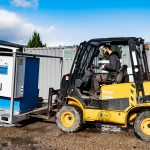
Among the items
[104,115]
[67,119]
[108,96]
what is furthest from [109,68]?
[67,119]

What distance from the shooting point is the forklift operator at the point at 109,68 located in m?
7.94

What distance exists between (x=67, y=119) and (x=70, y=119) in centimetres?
8

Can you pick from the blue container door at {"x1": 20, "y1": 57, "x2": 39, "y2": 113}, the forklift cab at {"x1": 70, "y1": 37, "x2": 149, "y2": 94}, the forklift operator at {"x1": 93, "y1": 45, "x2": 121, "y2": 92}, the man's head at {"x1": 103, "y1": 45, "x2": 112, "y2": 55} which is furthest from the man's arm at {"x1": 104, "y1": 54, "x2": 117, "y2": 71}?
the blue container door at {"x1": 20, "y1": 57, "x2": 39, "y2": 113}

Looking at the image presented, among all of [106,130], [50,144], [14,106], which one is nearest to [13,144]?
[50,144]

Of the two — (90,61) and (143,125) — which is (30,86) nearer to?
(90,61)

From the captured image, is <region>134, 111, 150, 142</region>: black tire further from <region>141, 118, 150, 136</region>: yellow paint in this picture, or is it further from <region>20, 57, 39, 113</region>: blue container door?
<region>20, 57, 39, 113</region>: blue container door

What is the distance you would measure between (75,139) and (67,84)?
152 centimetres

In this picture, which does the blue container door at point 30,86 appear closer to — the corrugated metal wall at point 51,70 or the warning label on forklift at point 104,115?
the warning label on forklift at point 104,115

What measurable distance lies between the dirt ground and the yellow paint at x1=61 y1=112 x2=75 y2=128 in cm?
26

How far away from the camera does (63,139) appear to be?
300 inches

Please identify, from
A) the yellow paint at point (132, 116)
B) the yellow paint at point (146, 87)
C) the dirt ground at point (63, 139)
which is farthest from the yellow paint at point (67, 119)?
the yellow paint at point (146, 87)

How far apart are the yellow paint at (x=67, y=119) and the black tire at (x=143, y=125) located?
5.41 ft

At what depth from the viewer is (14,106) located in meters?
9.02

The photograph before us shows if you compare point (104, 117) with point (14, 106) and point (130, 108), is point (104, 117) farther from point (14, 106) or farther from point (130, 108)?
point (14, 106)
